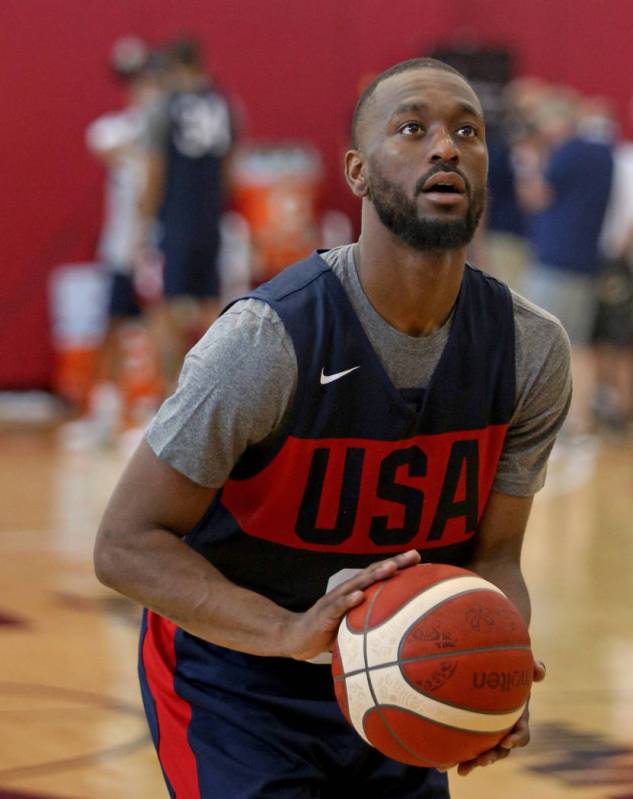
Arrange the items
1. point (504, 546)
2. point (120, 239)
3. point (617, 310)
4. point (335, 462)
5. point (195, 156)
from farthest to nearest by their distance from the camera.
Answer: point (617, 310), point (120, 239), point (195, 156), point (504, 546), point (335, 462)

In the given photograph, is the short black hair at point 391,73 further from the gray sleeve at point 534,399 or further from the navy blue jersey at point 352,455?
the gray sleeve at point 534,399

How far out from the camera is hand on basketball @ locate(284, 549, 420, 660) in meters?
2.23

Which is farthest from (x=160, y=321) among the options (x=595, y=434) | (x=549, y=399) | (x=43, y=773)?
(x=549, y=399)

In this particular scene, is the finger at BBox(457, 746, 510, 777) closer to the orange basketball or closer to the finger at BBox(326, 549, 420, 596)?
the orange basketball

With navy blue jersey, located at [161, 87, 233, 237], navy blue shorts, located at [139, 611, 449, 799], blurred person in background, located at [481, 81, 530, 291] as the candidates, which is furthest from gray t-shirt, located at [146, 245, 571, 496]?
blurred person in background, located at [481, 81, 530, 291]

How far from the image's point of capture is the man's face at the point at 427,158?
92.3 inches

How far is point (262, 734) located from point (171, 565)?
35cm

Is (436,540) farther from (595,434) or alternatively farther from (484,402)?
(595,434)

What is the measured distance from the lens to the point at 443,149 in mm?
2336

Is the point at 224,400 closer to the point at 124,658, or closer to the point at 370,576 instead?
the point at 370,576

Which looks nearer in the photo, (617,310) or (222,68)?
(617,310)

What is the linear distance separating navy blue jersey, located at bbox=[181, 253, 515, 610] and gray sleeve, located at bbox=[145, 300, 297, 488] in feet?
0.15

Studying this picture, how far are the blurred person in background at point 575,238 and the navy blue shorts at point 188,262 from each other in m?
2.11

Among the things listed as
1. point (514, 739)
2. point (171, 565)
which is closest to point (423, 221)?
point (171, 565)
